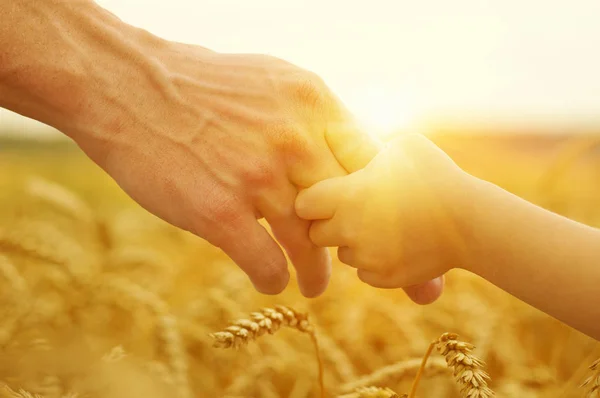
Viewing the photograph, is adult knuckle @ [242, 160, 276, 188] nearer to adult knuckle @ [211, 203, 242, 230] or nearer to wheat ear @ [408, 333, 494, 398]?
adult knuckle @ [211, 203, 242, 230]

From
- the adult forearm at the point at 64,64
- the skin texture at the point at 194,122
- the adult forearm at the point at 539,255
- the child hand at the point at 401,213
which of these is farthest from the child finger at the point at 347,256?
the adult forearm at the point at 64,64

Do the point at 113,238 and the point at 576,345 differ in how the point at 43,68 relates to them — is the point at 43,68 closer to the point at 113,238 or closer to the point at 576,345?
the point at 113,238

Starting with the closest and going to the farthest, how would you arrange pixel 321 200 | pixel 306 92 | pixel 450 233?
pixel 450 233, pixel 321 200, pixel 306 92

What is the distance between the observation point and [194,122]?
120cm

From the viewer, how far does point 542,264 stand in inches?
31.9

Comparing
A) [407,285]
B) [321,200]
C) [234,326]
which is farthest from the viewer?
[321,200]

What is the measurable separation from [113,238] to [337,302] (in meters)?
0.68

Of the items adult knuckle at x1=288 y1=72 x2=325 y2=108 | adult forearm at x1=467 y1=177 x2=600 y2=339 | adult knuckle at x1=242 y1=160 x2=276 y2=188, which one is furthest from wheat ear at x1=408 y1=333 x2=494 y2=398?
adult knuckle at x1=288 y1=72 x2=325 y2=108

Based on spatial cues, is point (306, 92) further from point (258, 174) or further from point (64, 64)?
point (64, 64)

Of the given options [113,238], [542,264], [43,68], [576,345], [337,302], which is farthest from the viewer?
[113,238]

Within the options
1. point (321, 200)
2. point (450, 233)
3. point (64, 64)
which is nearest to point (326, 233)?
point (321, 200)

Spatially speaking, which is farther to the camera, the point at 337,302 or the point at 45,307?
the point at 337,302

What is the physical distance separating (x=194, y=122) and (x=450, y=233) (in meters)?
0.57

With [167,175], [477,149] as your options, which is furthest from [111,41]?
[477,149]
